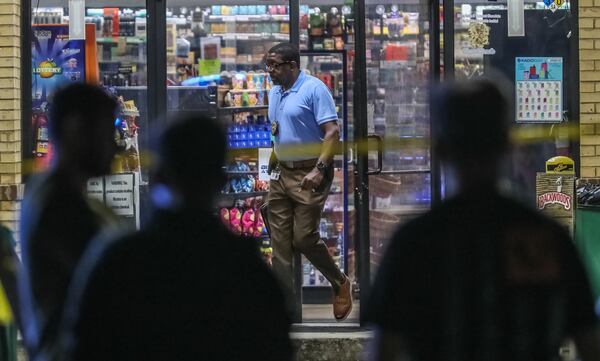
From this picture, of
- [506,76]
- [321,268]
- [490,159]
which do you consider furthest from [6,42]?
[490,159]

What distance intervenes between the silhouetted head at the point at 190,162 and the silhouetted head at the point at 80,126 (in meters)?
0.68

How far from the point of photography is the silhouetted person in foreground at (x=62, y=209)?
142 inches

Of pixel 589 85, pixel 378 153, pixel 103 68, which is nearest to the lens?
pixel 589 85

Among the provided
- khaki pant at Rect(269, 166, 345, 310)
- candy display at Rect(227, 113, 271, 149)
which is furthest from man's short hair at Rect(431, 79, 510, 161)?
candy display at Rect(227, 113, 271, 149)

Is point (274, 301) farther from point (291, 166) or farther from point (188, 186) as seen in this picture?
point (291, 166)

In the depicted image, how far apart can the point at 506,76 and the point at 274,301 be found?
5.35 metres

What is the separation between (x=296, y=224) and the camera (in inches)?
306

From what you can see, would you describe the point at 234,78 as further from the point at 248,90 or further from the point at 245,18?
the point at 245,18

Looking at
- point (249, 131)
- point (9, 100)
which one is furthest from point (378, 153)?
point (9, 100)

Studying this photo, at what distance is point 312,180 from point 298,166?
0.21 metres

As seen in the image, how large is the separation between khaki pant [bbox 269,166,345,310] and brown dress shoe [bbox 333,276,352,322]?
5cm

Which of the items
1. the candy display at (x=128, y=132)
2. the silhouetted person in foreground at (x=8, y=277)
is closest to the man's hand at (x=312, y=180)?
the candy display at (x=128, y=132)

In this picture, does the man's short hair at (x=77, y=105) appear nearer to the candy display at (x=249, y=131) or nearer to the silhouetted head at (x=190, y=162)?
the silhouetted head at (x=190, y=162)

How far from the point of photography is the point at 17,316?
3986 mm
